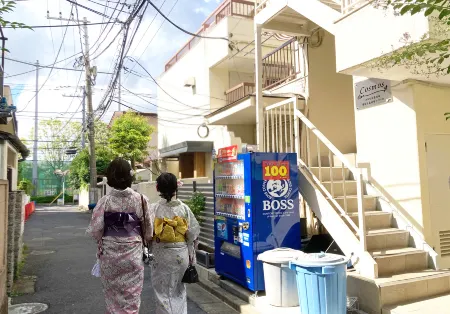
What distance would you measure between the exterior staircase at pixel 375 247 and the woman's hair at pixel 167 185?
239 centimetres

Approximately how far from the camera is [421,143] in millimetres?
5344

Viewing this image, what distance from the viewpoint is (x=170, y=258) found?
397 cm

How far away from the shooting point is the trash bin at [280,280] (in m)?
4.47

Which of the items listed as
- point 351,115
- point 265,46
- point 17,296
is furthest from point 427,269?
point 265,46

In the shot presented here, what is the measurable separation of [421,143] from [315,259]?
2692 mm

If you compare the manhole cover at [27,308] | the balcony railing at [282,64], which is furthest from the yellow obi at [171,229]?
the balcony railing at [282,64]

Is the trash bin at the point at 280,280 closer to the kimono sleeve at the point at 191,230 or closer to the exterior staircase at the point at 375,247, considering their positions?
the exterior staircase at the point at 375,247

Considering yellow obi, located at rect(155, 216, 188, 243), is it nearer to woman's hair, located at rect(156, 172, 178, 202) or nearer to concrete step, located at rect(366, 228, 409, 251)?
woman's hair, located at rect(156, 172, 178, 202)

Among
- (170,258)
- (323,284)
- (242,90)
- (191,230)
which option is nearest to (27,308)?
(170,258)

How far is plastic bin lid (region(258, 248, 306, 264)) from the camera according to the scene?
445 cm

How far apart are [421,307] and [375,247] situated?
3.48ft

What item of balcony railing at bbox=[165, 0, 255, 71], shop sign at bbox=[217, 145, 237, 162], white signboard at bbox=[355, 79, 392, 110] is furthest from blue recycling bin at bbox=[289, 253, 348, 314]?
balcony railing at bbox=[165, 0, 255, 71]

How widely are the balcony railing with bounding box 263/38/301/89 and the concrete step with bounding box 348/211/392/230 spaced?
446 centimetres

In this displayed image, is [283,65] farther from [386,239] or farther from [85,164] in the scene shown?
[85,164]
